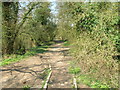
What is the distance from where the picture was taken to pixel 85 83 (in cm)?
505

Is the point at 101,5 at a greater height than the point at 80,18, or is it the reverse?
the point at 101,5

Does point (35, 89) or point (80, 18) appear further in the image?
point (80, 18)

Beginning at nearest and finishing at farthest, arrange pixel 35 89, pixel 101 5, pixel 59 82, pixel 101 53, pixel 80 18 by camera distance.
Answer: pixel 35 89, pixel 59 82, pixel 101 53, pixel 101 5, pixel 80 18

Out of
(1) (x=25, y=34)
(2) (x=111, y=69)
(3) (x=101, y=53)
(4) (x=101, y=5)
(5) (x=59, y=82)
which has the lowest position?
(5) (x=59, y=82)

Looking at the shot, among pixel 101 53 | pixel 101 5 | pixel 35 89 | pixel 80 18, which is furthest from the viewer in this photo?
pixel 80 18

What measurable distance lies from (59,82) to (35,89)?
1165 mm

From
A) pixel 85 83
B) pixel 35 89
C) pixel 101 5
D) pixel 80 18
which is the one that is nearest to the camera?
pixel 35 89

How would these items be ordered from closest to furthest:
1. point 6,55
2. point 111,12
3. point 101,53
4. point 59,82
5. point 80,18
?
point 59,82, point 101,53, point 111,12, point 80,18, point 6,55

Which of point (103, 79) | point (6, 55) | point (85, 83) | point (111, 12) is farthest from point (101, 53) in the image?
point (6, 55)

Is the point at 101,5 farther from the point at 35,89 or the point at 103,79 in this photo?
the point at 35,89

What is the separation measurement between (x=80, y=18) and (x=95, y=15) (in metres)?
1.38

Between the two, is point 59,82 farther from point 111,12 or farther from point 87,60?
point 111,12

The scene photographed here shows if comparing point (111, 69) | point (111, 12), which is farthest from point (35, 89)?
point (111, 12)

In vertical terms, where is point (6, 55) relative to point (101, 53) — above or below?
below
